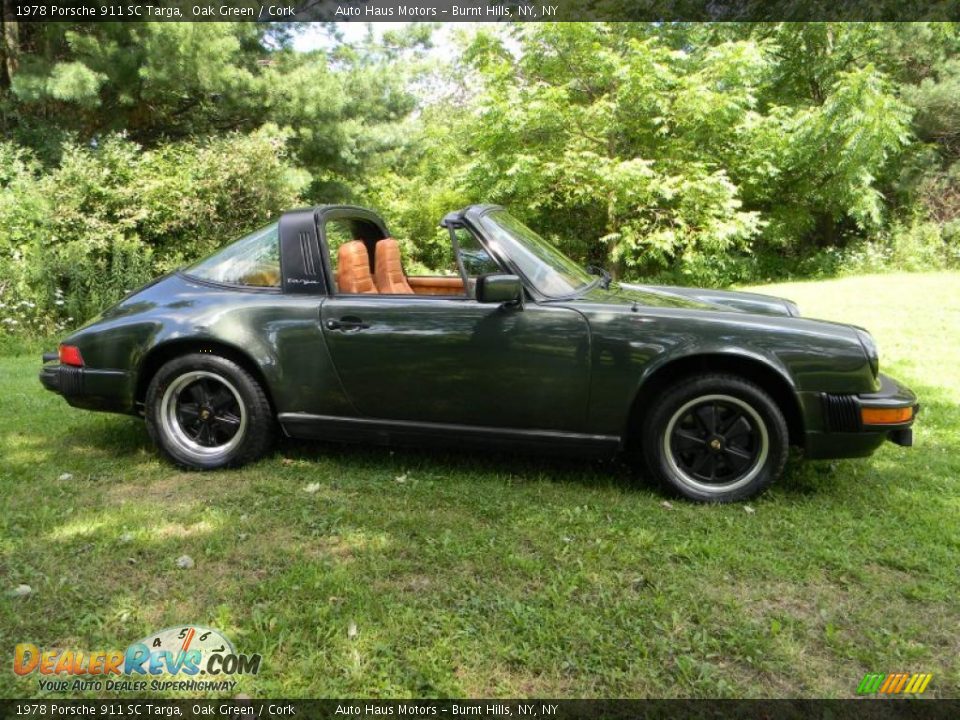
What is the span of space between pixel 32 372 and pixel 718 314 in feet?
20.7

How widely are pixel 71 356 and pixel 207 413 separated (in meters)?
0.89

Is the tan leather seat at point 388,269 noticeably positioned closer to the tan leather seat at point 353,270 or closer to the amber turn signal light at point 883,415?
the tan leather seat at point 353,270

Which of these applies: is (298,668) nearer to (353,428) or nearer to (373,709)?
(373,709)

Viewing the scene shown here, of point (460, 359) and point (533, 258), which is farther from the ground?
point (533, 258)

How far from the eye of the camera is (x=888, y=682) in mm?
2125

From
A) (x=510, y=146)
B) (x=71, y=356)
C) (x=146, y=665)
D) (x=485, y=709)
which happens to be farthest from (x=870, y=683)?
(x=510, y=146)

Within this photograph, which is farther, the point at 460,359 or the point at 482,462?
the point at 482,462

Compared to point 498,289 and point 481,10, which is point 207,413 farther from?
point 481,10

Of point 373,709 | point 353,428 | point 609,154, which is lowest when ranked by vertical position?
point 373,709

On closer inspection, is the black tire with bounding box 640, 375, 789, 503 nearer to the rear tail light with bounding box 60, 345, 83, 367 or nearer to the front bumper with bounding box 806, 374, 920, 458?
the front bumper with bounding box 806, 374, 920, 458

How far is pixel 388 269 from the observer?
4.29m

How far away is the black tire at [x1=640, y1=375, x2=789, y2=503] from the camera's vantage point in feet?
10.8

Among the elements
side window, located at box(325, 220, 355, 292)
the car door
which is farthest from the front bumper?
side window, located at box(325, 220, 355, 292)

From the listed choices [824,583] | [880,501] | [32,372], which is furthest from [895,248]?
[32,372]
